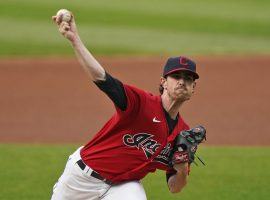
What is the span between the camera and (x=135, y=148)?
237 inches

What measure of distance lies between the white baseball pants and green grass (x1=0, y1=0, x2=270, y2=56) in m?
13.4

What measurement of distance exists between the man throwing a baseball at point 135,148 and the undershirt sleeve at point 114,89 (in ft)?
0.43

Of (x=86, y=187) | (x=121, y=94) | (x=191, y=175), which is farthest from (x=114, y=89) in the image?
(x=191, y=175)

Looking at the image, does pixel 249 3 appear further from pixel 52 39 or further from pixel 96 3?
pixel 52 39

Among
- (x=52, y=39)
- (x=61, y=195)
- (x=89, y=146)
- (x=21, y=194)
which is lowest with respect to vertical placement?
(x=52, y=39)

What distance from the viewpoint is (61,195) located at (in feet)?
20.3

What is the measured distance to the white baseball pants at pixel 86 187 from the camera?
19.9ft

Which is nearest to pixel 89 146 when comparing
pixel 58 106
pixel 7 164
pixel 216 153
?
pixel 7 164

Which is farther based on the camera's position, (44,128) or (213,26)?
(213,26)

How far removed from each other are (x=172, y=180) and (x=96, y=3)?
60.1ft

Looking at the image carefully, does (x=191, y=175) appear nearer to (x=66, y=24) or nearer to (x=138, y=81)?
(x=66, y=24)

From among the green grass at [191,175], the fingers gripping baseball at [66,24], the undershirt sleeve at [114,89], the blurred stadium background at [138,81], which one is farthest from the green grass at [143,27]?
the fingers gripping baseball at [66,24]

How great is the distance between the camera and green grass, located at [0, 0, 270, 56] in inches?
781

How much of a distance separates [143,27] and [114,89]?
16356 mm
